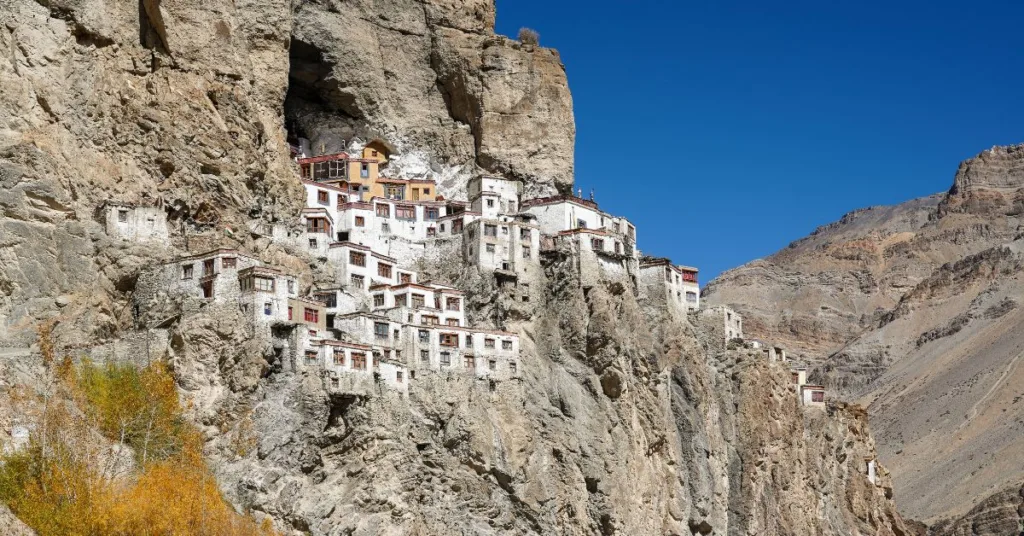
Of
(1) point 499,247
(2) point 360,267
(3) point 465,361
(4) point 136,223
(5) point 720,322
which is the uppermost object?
(1) point 499,247

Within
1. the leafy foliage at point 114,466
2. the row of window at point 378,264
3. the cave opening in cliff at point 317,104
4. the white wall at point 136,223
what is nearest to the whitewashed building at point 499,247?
the row of window at point 378,264

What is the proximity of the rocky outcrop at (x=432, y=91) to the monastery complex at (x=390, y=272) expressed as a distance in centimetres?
186

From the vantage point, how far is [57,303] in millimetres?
56438

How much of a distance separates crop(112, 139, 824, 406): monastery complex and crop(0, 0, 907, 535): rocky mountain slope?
847 mm

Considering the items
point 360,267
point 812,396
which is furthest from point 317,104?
point 812,396

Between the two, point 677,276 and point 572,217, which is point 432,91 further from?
point 677,276

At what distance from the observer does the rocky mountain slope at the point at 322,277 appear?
186ft

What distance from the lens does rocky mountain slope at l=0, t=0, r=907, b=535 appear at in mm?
56625

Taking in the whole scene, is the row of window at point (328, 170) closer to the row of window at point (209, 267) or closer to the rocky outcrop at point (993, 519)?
the row of window at point (209, 267)

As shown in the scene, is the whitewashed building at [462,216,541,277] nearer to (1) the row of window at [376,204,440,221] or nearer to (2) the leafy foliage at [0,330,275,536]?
(1) the row of window at [376,204,440,221]

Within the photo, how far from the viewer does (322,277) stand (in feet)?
218

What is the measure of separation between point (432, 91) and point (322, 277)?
2018 centimetres

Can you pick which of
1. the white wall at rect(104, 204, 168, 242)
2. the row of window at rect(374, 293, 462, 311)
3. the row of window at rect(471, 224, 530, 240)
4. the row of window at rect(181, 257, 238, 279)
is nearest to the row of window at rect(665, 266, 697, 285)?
the row of window at rect(471, 224, 530, 240)

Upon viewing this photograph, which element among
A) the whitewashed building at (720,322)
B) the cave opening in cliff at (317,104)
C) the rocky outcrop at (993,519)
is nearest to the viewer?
the cave opening in cliff at (317,104)
